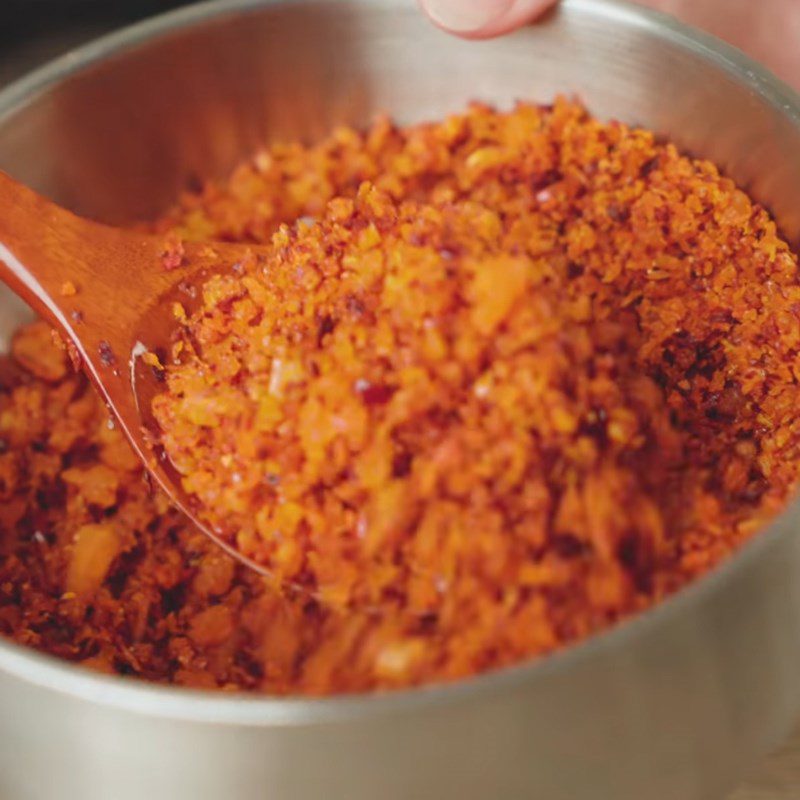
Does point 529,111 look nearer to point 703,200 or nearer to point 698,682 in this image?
point 703,200

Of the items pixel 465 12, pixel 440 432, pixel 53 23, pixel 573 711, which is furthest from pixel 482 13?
pixel 53 23

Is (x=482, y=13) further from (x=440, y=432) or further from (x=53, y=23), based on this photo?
(x=53, y=23)

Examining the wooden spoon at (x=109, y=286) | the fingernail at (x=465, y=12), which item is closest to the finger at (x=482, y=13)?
the fingernail at (x=465, y=12)

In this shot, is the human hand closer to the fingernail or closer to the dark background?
the fingernail

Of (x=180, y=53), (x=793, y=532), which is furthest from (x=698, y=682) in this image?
(x=180, y=53)

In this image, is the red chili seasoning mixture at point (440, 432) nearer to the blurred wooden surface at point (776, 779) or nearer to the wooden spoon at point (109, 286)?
the wooden spoon at point (109, 286)

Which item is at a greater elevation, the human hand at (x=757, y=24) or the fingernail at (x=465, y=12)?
the human hand at (x=757, y=24)
